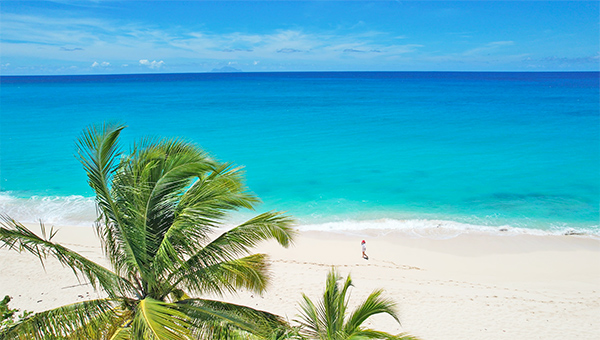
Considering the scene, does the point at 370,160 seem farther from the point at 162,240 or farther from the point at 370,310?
the point at 162,240

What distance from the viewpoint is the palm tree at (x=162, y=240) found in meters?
5.14

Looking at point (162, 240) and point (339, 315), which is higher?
point (162, 240)

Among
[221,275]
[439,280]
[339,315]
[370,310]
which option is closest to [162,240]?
[221,275]

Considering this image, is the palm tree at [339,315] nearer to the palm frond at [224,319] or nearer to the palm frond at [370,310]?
the palm frond at [370,310]

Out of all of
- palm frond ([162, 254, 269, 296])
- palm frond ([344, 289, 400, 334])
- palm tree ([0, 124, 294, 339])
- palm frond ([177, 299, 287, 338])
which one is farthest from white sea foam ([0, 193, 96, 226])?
palm frond ([344, 289, 400, 334])

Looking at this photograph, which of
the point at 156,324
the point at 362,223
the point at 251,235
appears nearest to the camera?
the point at 156,324

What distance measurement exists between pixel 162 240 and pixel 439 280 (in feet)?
32.9

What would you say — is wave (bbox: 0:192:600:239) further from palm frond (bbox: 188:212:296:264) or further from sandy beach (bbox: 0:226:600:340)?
palm frond (bbox: 188:212:296:264)

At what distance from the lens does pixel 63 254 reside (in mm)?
4973

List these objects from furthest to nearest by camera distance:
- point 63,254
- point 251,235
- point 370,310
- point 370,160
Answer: point 370,160, point 370,310, point 251,235, point 63,254

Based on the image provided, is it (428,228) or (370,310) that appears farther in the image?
(428,228)

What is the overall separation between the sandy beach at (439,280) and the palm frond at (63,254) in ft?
12.3

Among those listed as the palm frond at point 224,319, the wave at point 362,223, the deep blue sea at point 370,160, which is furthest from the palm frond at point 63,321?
the wave at point 362,223

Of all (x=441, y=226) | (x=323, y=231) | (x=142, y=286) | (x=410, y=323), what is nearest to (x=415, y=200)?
(x=441, y=226)
